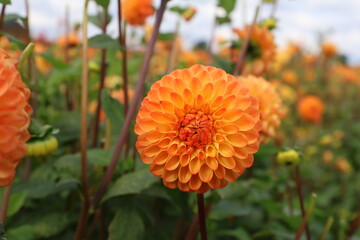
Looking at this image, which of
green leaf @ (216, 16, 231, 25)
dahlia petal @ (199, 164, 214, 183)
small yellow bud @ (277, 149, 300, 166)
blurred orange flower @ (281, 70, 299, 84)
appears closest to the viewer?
dahlia petal @ (199, 164, 214, 183)

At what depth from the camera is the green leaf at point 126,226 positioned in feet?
2.63

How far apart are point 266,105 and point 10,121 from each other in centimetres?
62

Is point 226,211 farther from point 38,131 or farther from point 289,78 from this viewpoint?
point 289,78

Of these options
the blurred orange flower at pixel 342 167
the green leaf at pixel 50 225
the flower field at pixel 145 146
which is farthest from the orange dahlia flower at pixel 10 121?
the blurred orange flower at pixel 342 167

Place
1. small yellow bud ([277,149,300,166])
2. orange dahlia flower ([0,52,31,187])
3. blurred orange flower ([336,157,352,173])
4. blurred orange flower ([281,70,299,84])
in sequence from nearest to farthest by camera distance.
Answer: orange dahlia flower ([0,52,31,187]), small yellow bud ([277,149,300,166]), blurred orange flower ([336,157,352,173]), blurred orange flower ([281,70,299,84])

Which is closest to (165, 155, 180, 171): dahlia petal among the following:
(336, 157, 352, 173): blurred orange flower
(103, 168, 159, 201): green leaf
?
(103, 168, 159, 201): green leaf

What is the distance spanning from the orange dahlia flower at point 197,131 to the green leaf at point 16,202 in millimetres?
386

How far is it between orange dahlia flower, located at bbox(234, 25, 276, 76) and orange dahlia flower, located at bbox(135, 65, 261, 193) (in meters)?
0.63

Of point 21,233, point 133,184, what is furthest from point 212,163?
point 21,233

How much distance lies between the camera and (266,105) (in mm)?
935

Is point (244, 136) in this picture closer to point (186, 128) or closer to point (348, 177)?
point (186, 128)

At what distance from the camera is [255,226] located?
1278mm

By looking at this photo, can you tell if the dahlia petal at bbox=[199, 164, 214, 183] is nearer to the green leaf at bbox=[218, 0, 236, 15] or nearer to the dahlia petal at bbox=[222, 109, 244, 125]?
the dahlia petal at bbox=[222, 109, 244, 125]

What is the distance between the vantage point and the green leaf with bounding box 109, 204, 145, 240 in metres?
0.80
